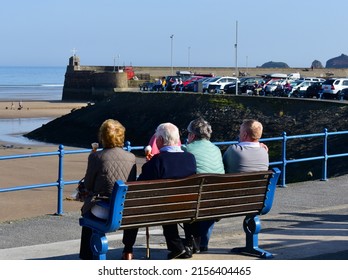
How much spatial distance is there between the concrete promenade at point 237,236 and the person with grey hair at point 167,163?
41 cm

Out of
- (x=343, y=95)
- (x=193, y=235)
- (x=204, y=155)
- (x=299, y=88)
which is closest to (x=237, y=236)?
(x=193, y=235)

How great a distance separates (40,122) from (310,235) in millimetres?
47177

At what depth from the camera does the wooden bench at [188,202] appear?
7.08m

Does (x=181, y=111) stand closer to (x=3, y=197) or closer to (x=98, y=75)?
(x=3, y=197)

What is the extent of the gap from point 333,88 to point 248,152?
38632mm

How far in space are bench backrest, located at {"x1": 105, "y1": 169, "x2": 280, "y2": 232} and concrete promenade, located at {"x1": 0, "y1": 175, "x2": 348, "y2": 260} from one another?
19.4 inches

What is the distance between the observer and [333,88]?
4584 centimetres

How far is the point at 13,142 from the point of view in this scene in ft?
132

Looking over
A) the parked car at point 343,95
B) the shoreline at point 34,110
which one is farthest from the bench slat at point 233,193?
the shoreline at point 34,110

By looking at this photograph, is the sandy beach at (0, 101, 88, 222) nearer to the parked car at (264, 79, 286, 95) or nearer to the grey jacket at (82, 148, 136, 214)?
the grey jacket at (82, 148, 136, 214)

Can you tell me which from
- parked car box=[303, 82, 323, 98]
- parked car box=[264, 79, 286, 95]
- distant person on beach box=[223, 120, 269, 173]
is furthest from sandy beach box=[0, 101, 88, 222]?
parked car box=[264, 79, 286, 95]

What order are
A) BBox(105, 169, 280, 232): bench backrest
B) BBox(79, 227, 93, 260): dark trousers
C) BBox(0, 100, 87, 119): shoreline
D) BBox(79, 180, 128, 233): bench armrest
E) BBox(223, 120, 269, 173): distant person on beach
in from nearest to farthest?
BBox(79, 180, 128, 233): bench armrest → BBox(105, 169, 280, 232): bench backrest → BBox(79, 227, 93, 260): dark trousers → BBox(223, 120, 269, 173): distant person on beach → BBox(0, 100, 87, 119): shoreline

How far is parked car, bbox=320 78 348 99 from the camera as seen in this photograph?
45625mm

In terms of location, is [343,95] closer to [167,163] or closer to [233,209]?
[233,209]
